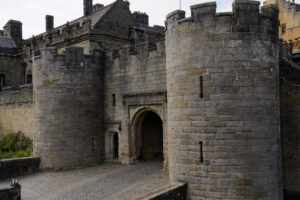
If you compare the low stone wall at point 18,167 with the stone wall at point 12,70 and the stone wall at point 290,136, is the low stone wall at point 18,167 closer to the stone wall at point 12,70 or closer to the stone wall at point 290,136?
the stone wall at point 290,136

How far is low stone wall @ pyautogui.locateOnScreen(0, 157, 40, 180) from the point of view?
539 inches

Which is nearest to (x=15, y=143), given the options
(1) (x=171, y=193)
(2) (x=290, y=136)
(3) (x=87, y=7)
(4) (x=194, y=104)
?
(3) (x=87, y=7)

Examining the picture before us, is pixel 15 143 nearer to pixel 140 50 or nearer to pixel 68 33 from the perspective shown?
pixel 68 33

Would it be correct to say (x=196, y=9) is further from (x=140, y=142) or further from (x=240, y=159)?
(x=140, y=142)

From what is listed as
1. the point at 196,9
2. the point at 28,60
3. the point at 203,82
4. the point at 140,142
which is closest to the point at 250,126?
the point at 203,82

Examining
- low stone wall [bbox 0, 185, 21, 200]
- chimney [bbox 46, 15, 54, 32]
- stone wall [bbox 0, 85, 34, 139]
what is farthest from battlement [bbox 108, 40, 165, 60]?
chimney [bbox 46, 15, 54, 32]

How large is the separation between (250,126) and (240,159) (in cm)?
92

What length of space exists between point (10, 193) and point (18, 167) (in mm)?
4043

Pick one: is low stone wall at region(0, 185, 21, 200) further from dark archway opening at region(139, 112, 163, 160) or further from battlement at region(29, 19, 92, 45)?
battlement at region(29, 19, 92, 45)

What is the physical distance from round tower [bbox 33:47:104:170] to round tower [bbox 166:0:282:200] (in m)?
7.28

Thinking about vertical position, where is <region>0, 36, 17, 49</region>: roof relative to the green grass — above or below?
above

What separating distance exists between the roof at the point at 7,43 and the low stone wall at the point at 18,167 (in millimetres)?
17367

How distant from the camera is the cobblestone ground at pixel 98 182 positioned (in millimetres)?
10484

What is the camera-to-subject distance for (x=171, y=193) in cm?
818
